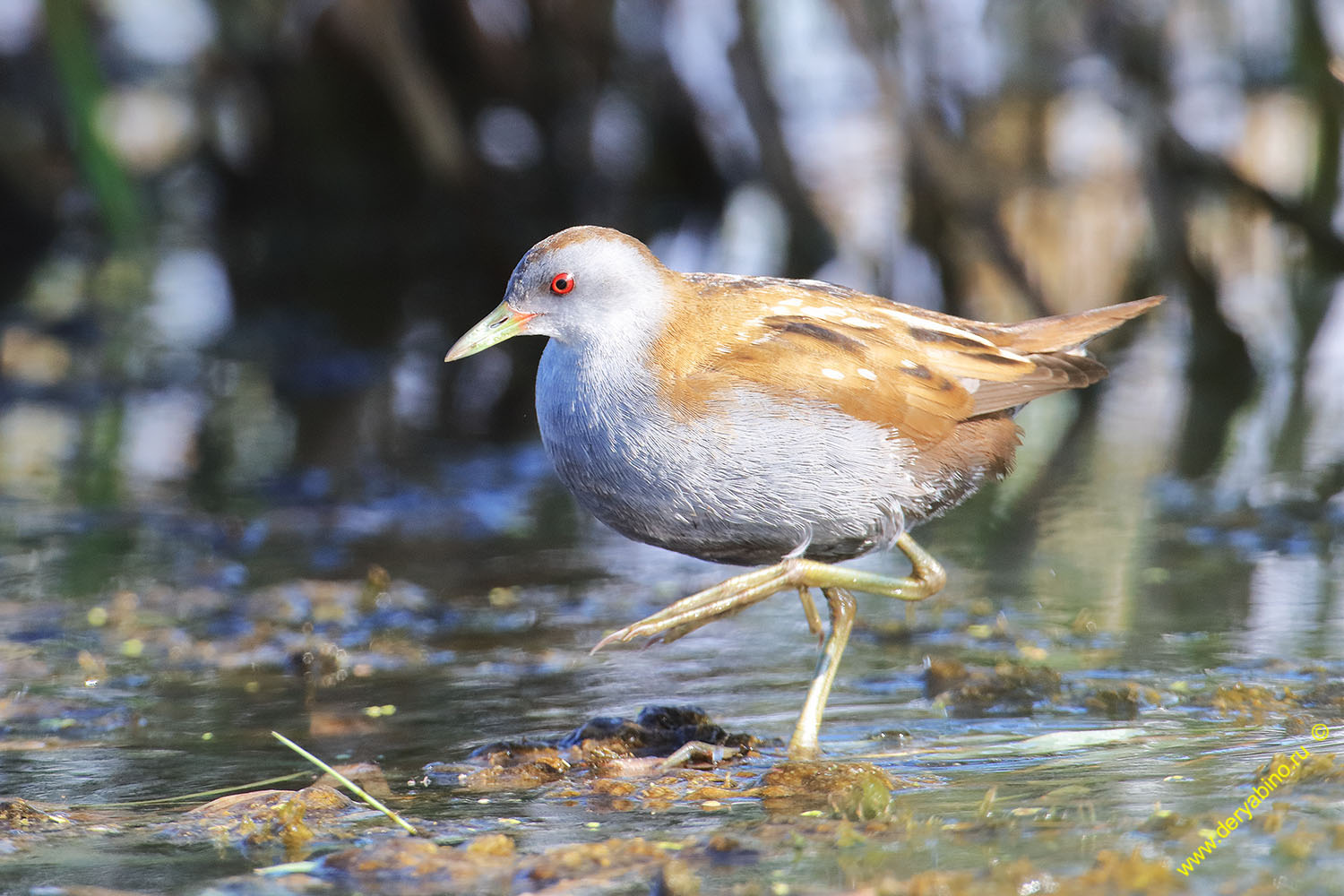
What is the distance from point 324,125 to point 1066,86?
18.3ft

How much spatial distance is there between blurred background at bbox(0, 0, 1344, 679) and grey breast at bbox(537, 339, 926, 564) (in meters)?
1.18

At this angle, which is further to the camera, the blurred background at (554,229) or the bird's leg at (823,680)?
the blurred background at (554,229)

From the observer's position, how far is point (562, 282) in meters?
3.76

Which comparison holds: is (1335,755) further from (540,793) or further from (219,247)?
(219,247)

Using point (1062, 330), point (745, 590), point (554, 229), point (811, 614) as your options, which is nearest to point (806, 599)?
point (811, 614)

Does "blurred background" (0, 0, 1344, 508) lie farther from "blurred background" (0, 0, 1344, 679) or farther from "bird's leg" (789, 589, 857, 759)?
"bird's leg" (789, 589, 857, 759)

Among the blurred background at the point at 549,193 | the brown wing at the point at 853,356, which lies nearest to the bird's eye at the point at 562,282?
the brown wing at the point at 853,356

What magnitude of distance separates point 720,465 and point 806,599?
64 cm

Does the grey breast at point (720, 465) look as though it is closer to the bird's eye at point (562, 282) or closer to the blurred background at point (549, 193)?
the bird's eye at point (562, 282)

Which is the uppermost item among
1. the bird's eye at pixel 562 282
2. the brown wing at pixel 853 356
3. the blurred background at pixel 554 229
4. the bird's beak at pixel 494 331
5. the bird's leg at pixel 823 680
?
the blurred background at pixel 554 229

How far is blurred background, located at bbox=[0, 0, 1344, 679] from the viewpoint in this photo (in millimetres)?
6059

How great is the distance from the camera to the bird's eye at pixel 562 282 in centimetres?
376

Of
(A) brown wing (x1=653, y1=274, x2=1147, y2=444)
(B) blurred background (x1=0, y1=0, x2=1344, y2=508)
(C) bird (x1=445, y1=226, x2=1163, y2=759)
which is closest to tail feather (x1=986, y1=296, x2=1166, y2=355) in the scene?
(A) brown wing (x1=653, y1=274, x2=1147, y2=444)

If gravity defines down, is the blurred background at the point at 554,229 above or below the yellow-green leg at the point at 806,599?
above
